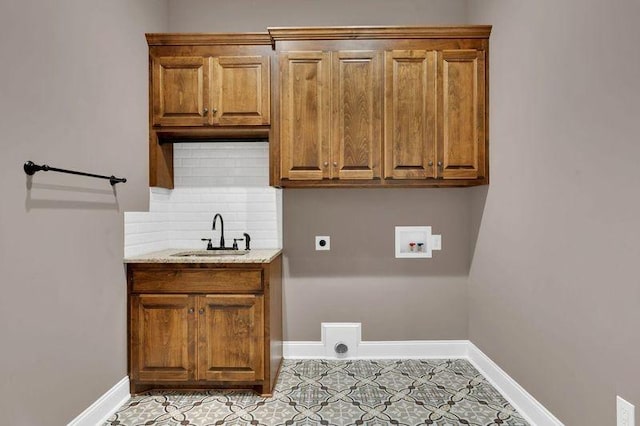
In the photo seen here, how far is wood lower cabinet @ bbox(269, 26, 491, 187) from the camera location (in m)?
2.54

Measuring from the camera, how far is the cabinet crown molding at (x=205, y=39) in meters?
2.60

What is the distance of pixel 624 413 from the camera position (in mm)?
1423

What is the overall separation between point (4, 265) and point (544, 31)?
2697 millimetres

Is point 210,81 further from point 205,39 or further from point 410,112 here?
point 410,112

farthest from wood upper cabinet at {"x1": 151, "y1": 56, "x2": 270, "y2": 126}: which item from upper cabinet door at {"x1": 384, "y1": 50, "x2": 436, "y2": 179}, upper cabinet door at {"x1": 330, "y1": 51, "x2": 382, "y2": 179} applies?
upper cabinet door at {"x1": 384, "y1": 50, "x2": 436, "y2": 179}

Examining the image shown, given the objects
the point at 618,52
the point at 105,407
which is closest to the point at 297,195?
the point at 105,407

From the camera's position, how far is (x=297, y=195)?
2961 mm

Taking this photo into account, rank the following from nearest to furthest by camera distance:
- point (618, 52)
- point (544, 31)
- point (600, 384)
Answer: point (618, 52) → point (600, 384) → point (544, 31)

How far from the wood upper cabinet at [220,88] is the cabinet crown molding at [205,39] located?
10 centimetres

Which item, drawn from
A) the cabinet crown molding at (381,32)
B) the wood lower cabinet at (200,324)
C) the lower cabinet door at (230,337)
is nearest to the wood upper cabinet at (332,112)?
the cabinet crown molding at (381,32)

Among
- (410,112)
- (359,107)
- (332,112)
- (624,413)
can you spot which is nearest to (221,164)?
(332,112)

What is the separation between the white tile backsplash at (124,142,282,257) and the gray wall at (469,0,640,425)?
1.66 metres

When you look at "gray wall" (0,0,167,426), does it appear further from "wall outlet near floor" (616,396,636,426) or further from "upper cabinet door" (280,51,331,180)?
"wall outlet near floor" (616,396,636,426)

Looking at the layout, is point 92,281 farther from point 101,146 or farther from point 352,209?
point 352,209
